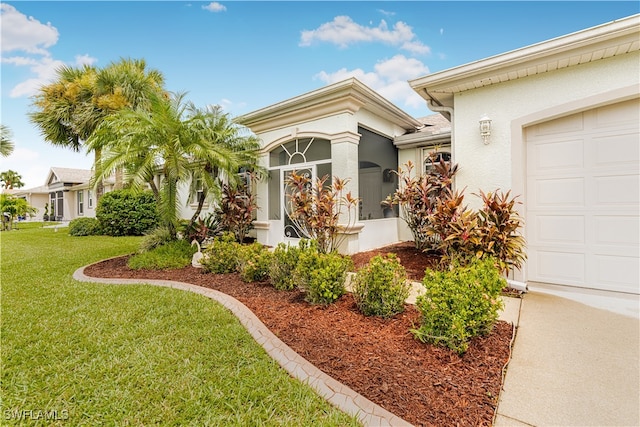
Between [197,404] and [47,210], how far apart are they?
43.8 meters

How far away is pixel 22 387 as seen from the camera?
112 inches

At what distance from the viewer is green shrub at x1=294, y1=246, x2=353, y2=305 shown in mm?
Answer: 4695

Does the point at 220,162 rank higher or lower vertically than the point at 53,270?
higher

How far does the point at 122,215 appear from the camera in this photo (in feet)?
52.4

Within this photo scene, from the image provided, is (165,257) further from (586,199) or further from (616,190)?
(616,190)

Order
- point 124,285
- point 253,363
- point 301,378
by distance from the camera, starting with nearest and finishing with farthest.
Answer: point 301,378 → point 253,363 → point 124,285

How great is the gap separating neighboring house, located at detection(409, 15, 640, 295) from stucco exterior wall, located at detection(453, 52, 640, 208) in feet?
0.05

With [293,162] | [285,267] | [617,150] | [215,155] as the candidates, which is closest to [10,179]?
[215,155]

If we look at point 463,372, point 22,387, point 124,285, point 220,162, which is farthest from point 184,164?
point 463,372

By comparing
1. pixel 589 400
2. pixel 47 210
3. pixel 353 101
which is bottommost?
pixel 589 400

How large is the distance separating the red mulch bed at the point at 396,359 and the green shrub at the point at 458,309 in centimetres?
13

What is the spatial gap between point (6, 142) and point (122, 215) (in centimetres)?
723

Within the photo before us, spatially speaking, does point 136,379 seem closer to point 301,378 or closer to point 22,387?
point 22,387

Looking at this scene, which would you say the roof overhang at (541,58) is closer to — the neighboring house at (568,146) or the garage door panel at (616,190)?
the neighboring house at (568,146)
